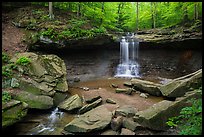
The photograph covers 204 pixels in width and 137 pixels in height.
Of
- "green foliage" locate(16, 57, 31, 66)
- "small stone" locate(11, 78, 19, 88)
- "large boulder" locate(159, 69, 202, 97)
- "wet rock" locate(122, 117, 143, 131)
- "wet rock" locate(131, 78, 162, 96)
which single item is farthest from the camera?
"wet rock" locate(131, 78, 162, 96)

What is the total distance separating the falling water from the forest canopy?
12.1ft

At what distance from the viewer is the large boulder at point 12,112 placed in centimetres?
757

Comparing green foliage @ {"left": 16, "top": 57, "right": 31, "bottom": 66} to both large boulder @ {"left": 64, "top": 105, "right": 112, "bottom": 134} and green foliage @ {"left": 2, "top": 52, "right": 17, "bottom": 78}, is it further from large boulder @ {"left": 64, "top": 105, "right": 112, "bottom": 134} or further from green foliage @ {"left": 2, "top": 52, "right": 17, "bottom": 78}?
large boulder @ {"left": 64, "top": 105, "right": 112, "bottom": 134}

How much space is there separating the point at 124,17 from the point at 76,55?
54.8 ft

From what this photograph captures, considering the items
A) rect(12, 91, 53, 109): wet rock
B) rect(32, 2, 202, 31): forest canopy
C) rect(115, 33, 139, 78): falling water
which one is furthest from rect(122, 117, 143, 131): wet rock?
rect(32, 2, 202, 31): forest canopy

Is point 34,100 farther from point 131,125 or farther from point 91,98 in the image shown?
point 131,125

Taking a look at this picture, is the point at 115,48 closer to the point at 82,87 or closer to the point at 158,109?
the point at 82,87

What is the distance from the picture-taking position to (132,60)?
18.7 metres

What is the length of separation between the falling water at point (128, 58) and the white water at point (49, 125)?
923cm

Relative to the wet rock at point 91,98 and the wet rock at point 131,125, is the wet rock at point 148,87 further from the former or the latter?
the wet rock at point 131,125

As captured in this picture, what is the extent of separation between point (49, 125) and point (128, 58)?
11.5 m

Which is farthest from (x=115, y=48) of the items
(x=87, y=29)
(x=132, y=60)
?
(x=87, y=29)

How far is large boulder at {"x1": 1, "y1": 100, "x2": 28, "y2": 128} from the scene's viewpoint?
757 centimetres

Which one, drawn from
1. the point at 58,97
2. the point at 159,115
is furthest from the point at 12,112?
the point at 159,115
